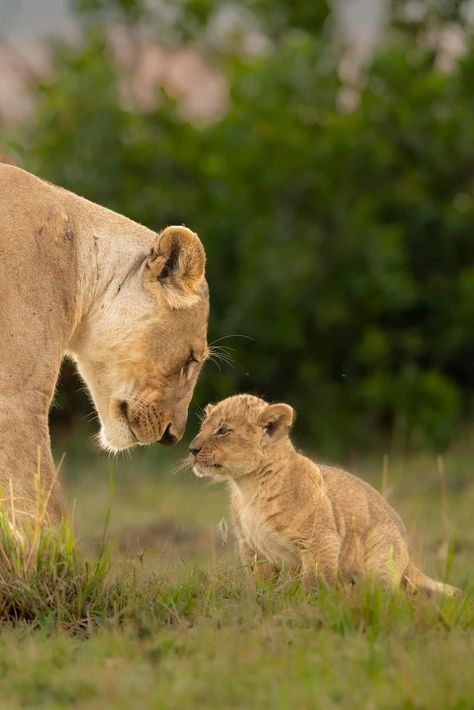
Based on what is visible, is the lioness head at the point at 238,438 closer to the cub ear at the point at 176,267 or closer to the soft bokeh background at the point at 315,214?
the cub ear at the point at 176,267

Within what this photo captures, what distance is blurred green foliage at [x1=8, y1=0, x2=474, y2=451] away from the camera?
1492cm

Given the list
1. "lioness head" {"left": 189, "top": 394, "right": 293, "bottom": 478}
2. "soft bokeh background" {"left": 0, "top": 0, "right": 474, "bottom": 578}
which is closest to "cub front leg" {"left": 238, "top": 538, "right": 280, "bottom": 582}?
"lioness head" {"left": 189, "top": 394, "right": 293, "bottom": 478}

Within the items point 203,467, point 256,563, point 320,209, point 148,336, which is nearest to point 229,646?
point 256,563

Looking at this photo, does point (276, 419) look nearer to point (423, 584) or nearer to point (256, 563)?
point (256, 563)

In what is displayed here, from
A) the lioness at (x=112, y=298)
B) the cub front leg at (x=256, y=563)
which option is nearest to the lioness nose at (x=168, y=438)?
the lioness at (x=112, y=298)

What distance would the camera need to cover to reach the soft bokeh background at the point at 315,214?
14844 millimetres

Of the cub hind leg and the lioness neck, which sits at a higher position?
the lioness neck

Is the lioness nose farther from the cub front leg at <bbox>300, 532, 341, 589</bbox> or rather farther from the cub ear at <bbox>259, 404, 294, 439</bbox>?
the cub front leg at <bbox>300, 532, 341, 589</bbox>

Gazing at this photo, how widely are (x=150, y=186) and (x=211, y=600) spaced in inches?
454

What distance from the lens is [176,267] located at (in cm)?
550

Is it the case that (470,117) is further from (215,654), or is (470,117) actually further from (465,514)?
(215,654)

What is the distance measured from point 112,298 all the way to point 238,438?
789 mm

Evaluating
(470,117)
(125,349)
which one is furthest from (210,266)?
(125,349)

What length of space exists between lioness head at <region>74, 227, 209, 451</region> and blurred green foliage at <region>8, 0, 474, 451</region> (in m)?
9.06
